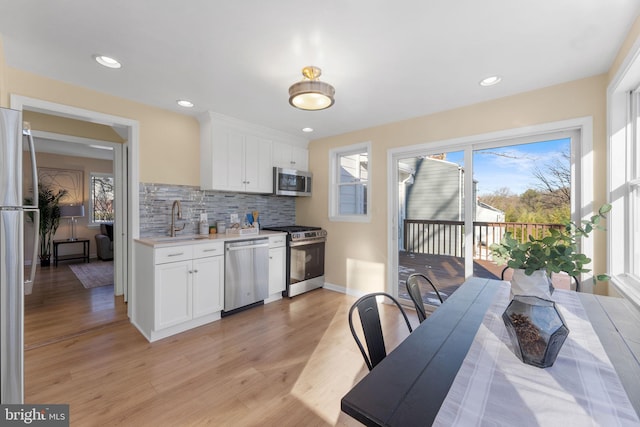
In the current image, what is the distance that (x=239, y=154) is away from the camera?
3.66 metres

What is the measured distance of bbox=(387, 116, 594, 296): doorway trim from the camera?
7.87 ft

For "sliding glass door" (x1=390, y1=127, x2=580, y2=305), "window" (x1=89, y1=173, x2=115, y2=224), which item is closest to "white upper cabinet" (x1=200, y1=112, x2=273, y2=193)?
"sliding glass door" (x1=390, y1=127, x2=580, y2=305)

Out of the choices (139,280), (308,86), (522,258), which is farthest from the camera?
(139,280)

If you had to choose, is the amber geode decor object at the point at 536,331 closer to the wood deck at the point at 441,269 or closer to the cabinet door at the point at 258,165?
the wood deck at the point at 441,269

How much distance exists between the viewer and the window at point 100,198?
6559 mm

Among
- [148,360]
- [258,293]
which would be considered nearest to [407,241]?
[258,293]

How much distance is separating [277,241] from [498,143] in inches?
114

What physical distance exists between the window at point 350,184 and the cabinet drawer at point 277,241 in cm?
89

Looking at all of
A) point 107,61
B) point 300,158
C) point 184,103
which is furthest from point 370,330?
point 300,158

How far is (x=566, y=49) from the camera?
2010 millimetres

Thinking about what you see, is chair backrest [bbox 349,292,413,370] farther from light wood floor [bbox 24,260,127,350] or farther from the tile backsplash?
light wood floor [bbox 24,260,127,350]

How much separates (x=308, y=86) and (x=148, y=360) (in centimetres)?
260

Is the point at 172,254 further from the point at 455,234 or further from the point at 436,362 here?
the point at 455,234

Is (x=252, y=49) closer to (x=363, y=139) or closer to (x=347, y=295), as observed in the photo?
(x=363, y=139)
